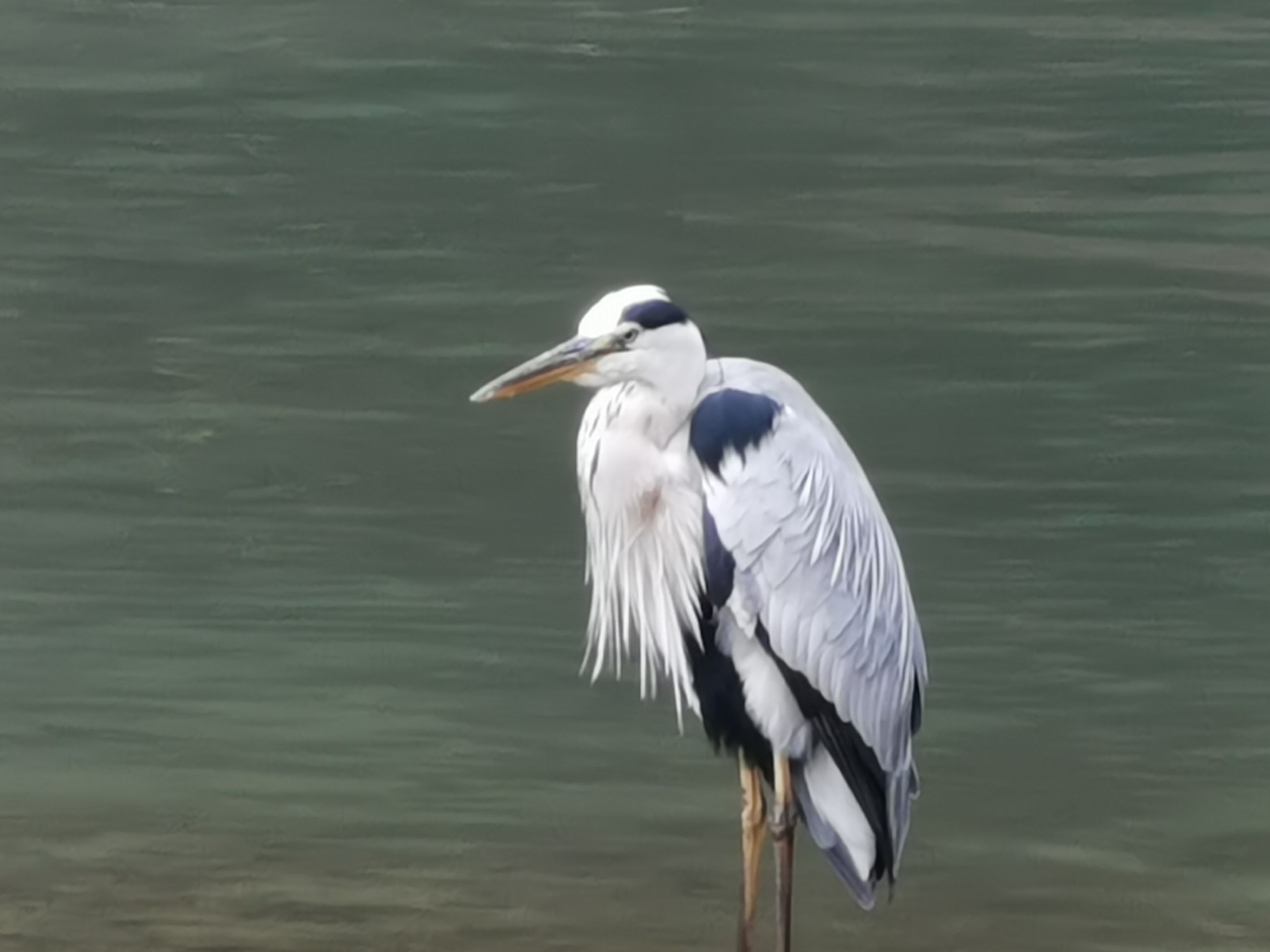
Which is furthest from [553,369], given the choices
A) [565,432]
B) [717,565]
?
[565,432]

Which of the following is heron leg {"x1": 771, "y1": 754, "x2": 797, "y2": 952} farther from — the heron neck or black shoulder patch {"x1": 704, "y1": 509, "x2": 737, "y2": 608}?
the heron neck

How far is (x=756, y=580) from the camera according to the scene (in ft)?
7.90

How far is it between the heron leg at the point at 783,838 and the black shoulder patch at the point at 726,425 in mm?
418

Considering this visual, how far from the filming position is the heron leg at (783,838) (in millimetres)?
2490

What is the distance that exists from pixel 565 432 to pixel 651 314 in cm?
90

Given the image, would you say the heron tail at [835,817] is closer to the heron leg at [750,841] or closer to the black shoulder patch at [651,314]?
the heron leg at [750,841]

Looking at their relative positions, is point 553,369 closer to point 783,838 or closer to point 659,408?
point 659,408

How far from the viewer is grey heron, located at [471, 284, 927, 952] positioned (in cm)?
233

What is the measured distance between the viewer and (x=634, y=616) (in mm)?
2578

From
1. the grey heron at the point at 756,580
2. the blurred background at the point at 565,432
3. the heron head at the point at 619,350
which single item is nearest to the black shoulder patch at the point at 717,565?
the grey heron at the point at 756,580

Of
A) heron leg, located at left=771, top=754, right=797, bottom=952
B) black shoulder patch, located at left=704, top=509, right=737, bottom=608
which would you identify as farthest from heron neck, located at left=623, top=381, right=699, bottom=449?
heron leg, located at left=771, top=754, right=797, bottom=952

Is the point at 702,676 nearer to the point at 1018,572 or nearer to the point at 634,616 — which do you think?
the point at 634,616

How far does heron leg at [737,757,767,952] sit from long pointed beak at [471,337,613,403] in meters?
0.65

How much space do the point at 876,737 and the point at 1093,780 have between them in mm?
682
